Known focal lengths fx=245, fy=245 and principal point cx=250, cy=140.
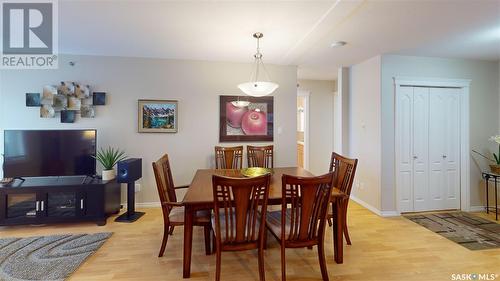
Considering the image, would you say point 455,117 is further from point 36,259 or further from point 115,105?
point 36,259

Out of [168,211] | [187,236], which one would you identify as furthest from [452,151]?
[168,211]

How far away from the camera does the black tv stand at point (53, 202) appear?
302cm

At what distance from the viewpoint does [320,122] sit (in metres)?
5.45

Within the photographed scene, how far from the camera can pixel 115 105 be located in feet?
12.4

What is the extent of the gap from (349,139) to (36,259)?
Answer: 4438mm

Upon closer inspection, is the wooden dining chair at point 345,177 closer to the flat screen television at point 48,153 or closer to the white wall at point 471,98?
the white wall at point 471,98

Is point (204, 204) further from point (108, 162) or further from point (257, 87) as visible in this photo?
point (108, 162)

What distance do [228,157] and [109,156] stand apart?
1677mm

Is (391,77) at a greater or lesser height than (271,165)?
greater

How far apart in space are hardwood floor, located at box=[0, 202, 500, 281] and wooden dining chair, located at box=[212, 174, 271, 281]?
38 centimetres

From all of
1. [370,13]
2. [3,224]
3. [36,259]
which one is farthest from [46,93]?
[370,13]

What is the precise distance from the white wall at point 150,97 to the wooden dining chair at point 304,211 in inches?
89.4

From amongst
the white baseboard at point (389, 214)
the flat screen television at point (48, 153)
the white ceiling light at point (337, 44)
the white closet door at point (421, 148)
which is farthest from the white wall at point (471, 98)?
the flat screen television at point (48, 153)

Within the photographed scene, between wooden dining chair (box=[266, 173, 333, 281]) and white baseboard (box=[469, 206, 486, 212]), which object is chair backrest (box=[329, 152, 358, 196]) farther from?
white baseboard (box=[469, 206, 486, 212])
